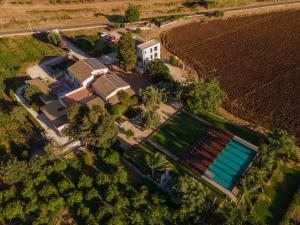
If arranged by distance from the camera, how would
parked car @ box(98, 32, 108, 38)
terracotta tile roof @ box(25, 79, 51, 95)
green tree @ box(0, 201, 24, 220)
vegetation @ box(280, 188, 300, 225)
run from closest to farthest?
1. vegetation @ box(280, 188, 300, 225)
2. green tree @ box(0, 201, 24, 220)
3. terracotta tile roof @ box(25, 79, 51, 95)
4. parked car @ box(98, 32, 108, 38)

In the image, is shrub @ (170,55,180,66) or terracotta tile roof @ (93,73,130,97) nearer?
terracotta tile roof @ (93,73,130,97)

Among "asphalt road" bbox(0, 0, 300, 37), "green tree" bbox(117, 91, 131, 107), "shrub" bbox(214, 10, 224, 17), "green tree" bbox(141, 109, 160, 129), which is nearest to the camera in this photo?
"green tree" bbox(141, 109, 160, 129)

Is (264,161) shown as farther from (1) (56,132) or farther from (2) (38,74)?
(2) (38,74)

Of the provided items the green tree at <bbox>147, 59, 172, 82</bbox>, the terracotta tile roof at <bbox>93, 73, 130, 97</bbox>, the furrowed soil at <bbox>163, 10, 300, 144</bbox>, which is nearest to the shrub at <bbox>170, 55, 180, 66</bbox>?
the furrowed soil at <bbox>163, 10, 300, 144</bbox>

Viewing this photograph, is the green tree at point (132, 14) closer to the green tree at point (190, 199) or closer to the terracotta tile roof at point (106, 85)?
the terracotta tile roof at point (106, 85)

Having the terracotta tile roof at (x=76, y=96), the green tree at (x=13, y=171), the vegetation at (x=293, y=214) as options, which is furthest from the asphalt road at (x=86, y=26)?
the vegetation at (x=293, y=214)

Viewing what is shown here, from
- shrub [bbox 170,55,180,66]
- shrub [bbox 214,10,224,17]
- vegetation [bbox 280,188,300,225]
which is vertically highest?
shrub [bbox 214,10,224,17]

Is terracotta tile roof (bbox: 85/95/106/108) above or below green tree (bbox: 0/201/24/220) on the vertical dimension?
above

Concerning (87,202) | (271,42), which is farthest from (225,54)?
(87,202)

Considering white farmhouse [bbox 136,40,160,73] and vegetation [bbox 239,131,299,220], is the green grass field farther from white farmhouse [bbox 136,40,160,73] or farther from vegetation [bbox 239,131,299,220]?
vegetation [bbox 239,131,299,220]
